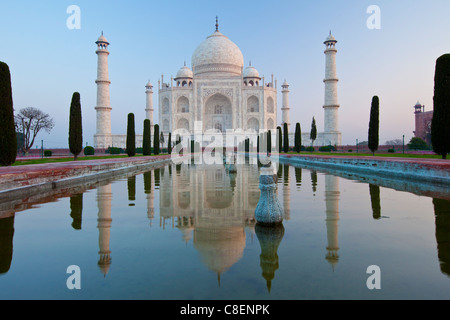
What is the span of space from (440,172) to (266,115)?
31.8 metres

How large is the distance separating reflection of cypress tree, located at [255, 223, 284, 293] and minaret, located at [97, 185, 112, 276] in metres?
0.96

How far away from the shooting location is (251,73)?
40625 millimetres

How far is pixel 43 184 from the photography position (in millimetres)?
5594

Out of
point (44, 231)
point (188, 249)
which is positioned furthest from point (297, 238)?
point (44, 231)

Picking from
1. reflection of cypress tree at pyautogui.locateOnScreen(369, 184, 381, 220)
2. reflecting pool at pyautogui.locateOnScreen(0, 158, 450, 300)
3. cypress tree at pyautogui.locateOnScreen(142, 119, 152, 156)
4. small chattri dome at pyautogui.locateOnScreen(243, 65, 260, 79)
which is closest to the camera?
reflecting pool at pyautogui.locateOnScreen(0, 158, 450, 300)

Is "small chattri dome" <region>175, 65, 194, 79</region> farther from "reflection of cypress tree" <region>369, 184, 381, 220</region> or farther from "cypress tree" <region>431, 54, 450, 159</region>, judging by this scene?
"reflection of cypress tree" <region>369, 184, 381, 220</region>

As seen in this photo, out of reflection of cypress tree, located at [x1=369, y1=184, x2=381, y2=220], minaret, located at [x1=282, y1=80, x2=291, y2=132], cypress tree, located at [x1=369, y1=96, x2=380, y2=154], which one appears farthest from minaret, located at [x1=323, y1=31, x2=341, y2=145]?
reflection of cypress tree, located at [x1=369, y1=184, x2=381, y2=220]

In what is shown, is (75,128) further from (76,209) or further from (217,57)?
(217,57)

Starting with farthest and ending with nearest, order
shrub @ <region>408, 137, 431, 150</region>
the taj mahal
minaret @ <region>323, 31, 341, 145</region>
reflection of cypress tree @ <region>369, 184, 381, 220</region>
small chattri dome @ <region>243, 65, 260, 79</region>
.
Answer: small chattri dome @ <region>243, 65, 260, 79</region> → the taj mahal → minaret @ <region>323, 31, 341, 145</region> → shrub @ <region>408, 137, 431, 150</region> → reflection of cypress tree @ <region>369, 184, 381, 220</region>

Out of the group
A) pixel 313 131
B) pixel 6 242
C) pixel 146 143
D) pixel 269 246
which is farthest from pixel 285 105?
pixel 6 242

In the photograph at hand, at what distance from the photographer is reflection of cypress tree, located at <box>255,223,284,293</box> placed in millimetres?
1899

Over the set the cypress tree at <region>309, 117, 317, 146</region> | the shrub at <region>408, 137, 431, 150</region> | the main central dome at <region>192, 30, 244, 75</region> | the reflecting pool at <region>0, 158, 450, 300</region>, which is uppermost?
the main central dome at <region>192, 30, 244, 75</region>

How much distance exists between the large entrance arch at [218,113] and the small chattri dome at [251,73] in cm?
440

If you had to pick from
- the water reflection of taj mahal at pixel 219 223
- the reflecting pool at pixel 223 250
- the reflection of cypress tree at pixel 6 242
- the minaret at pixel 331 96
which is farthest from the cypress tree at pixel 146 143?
the minaret at pixel 331 96
